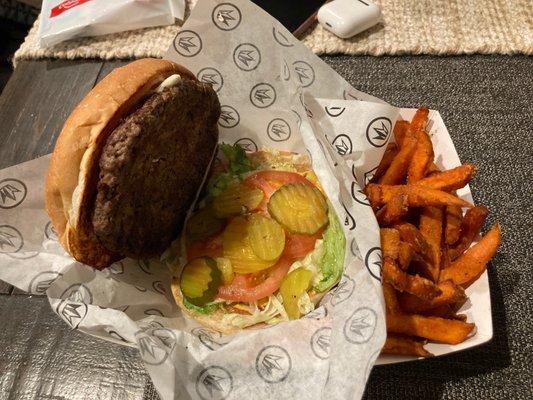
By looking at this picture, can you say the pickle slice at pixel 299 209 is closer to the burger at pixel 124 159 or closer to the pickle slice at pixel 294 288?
the pickle slice at pixel 294 288

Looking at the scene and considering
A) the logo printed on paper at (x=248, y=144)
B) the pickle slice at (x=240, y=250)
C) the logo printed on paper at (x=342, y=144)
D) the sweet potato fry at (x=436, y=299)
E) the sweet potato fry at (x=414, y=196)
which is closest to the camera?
the sweet potato fry at (x=436, y=299)

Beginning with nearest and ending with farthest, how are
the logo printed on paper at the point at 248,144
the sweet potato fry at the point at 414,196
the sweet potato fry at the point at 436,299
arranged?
1. the sweet potato fry at the point at 436,299
2. the sweet potato fry at the point at 414,196
3. the logo printed on paper at the point at 248,144

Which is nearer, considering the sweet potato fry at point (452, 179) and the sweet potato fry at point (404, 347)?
the sweet potato fry at point (404, 347)

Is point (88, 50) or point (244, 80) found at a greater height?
point (244, 80)

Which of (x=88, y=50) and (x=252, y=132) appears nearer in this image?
(x=252, y=132)

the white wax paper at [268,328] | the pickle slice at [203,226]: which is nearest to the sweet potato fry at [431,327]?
the white wax paper at [268,328]

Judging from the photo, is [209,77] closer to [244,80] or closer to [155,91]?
[244,80]

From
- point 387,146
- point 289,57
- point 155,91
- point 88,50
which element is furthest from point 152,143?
point 88,50
